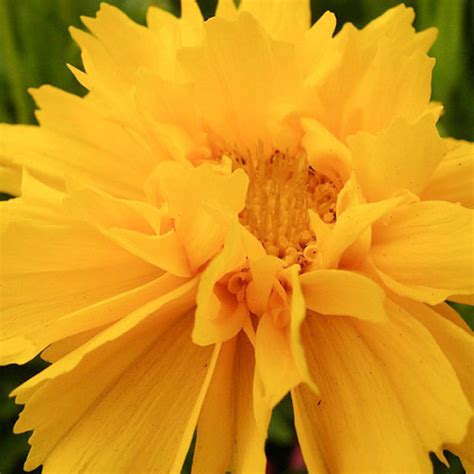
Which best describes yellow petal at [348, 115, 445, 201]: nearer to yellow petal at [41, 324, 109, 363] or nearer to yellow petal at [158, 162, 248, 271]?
yellow petal at [158, 162, 248, 271]

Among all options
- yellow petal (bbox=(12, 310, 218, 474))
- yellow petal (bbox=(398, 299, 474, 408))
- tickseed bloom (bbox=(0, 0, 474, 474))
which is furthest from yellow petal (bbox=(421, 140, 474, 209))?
yellow petal (bbox=(12, 310, 218, 474))

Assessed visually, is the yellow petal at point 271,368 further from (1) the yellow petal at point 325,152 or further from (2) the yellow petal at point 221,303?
(1) the yellow petal at point 325,152

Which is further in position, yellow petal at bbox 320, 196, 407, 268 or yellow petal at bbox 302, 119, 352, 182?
yellow petal at bbox 302, 119, 352, 182

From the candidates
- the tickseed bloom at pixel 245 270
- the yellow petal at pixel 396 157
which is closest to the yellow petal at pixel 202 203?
the tickseed bloom at pixel 245 270

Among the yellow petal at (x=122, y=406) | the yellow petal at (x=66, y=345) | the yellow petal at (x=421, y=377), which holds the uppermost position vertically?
the yellow petal at (x=421, y=377)

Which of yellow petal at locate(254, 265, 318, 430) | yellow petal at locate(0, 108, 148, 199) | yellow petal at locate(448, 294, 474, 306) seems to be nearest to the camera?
yellow petal at locate(254, 265, 318, 430)

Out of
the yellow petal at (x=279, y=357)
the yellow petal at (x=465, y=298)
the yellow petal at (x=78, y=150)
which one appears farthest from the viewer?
the yellow petal at (x=78, y=150)

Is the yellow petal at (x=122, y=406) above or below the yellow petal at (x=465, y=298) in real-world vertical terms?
below

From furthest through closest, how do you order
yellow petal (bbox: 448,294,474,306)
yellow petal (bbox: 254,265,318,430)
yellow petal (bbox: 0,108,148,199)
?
yellow petal (bbox: 0,108,148,199) → yellow petal (bbox: 448,294,474,306) → yellow petal (bbox: 254,265,318,430)
